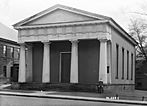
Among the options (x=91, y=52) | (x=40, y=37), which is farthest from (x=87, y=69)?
(x=40, y=37)

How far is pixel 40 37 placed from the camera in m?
34.8

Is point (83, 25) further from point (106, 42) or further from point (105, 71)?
point (105, 71)

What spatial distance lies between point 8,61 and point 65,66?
55.5 feet

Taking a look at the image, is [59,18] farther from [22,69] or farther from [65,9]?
[22,69]

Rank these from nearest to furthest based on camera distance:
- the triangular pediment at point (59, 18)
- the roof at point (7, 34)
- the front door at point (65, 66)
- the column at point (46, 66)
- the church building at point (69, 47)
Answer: the church building at point (69, 47) < the triangular pediment at point (59, 18) < the column at point (46, 66) < the front door at point (65, 66) < the roof at point (7, 34)

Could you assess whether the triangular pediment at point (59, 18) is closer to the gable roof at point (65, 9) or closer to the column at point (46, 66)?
the gable roof at point (65, 9)

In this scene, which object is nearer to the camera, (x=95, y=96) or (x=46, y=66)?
(x=95, y=96)

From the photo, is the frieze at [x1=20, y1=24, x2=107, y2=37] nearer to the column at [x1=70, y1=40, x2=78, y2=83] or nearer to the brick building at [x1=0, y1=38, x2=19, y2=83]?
the column at [x1=70, y1=40, x2=78, y2=83]

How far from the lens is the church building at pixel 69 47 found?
32125mm

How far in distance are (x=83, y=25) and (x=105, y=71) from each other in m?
5.75

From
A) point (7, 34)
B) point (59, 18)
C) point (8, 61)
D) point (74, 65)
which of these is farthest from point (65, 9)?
point (8, 61)

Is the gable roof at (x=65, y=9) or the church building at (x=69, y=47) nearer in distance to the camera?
the gable roof at (x=65, y=9)

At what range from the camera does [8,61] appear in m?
50.7

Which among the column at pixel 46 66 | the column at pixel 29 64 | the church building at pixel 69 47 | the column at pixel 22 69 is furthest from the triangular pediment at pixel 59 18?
the column at pixel 29 64
